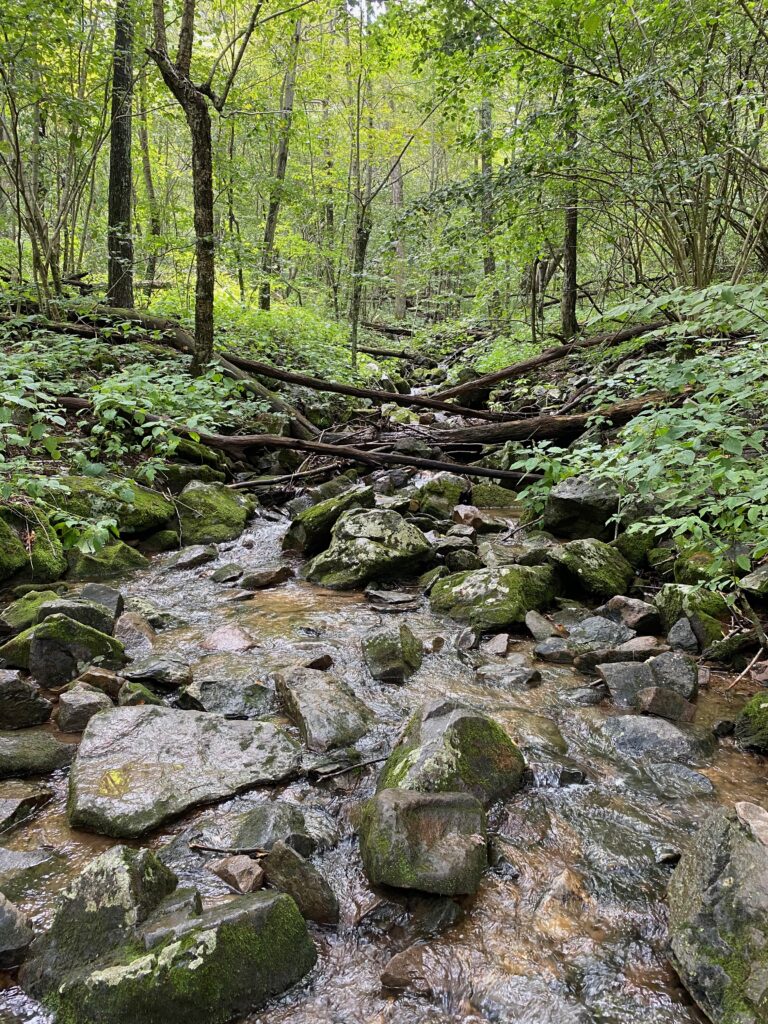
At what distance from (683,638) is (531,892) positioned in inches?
112

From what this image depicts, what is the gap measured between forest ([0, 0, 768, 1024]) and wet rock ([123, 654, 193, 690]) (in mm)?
35

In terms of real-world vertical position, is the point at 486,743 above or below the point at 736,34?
below

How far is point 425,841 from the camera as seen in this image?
2.62 metres

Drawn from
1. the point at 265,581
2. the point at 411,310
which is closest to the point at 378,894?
the point at 265,581

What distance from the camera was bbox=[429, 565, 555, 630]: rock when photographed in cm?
539

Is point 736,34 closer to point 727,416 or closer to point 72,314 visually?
point 727,416

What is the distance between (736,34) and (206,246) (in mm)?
7184

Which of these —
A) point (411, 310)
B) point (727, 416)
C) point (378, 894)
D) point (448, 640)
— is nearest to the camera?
point (378, 894)

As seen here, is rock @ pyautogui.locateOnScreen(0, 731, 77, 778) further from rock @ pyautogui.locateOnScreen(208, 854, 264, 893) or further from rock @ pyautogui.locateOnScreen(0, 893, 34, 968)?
rock @ pyautogui.locateOnScreen(208, 854, 264, 893)

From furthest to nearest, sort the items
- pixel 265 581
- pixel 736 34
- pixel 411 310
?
pixel 411 310, pixel 736 34, pixel 265 581

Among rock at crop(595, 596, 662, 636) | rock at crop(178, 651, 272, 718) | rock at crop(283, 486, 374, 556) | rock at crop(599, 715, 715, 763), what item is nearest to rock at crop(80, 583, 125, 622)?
rock at crop(178, 651, 272, 718)

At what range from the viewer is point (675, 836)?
2951 mm

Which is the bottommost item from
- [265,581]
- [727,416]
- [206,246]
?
[265,581]

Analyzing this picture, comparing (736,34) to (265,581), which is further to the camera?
(736,34)
